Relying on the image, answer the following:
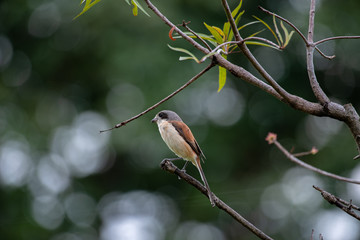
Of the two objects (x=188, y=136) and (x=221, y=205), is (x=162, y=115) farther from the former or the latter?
(x=221, y=205)

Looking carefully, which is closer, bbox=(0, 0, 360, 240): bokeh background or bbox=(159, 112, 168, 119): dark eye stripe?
bbox=(159, 112, 168, 119): dark eye stripe

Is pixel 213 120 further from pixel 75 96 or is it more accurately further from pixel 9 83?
pixel 9 83

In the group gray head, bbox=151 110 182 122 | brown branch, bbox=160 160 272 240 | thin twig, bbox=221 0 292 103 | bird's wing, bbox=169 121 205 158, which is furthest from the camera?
gray head, bbox=151 110 182 122

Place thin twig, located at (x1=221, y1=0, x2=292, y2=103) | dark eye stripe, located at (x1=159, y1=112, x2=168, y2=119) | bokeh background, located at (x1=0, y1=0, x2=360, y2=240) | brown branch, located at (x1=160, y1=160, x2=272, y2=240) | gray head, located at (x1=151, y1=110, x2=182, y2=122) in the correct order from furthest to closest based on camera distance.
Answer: bokeh background, located at (x1=0, y1=0, x2=360, y2=240)
dark eye stripe, located at (x1=159, y1=112, x2=168, y2=119)
gray head, located at (x1=151, y1=110, x2=182, y2=122)
brown branch, located at (x1=160, y1=160, x2=272, y2=240)
thin twig, located at (x1=221, y1=0, x2=292, y2=103)

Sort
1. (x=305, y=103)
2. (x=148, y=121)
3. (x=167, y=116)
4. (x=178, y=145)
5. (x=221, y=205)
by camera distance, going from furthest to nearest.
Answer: (x=148, y=121)
(x=167, y=116)
(x=178, y=145)
(x=221, y=205)
(x=305, y=103)

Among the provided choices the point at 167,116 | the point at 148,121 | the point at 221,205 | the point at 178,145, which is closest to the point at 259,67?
the point at 221,205

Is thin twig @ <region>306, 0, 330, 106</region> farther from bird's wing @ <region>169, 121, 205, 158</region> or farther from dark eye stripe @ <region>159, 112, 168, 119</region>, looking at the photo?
dark eye stripe @ <region>159, 112, 168, 119</region>

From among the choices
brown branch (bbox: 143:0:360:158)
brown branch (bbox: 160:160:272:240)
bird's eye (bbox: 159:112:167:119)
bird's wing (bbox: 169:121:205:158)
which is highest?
brown branch (bbox: 143:0:360:158)

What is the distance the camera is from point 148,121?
9.34 metres

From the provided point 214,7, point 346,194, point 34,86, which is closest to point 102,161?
point 34,86

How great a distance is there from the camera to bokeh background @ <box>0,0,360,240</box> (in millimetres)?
9836

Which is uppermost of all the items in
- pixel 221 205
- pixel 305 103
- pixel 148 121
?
pixel 305 103

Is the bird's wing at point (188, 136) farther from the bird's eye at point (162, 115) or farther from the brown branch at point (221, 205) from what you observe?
the brown branch at point (221, 205)

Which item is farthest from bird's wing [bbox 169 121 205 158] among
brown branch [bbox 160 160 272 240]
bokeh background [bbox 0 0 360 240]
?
bokeh background [bbox 0 0 360 240]
